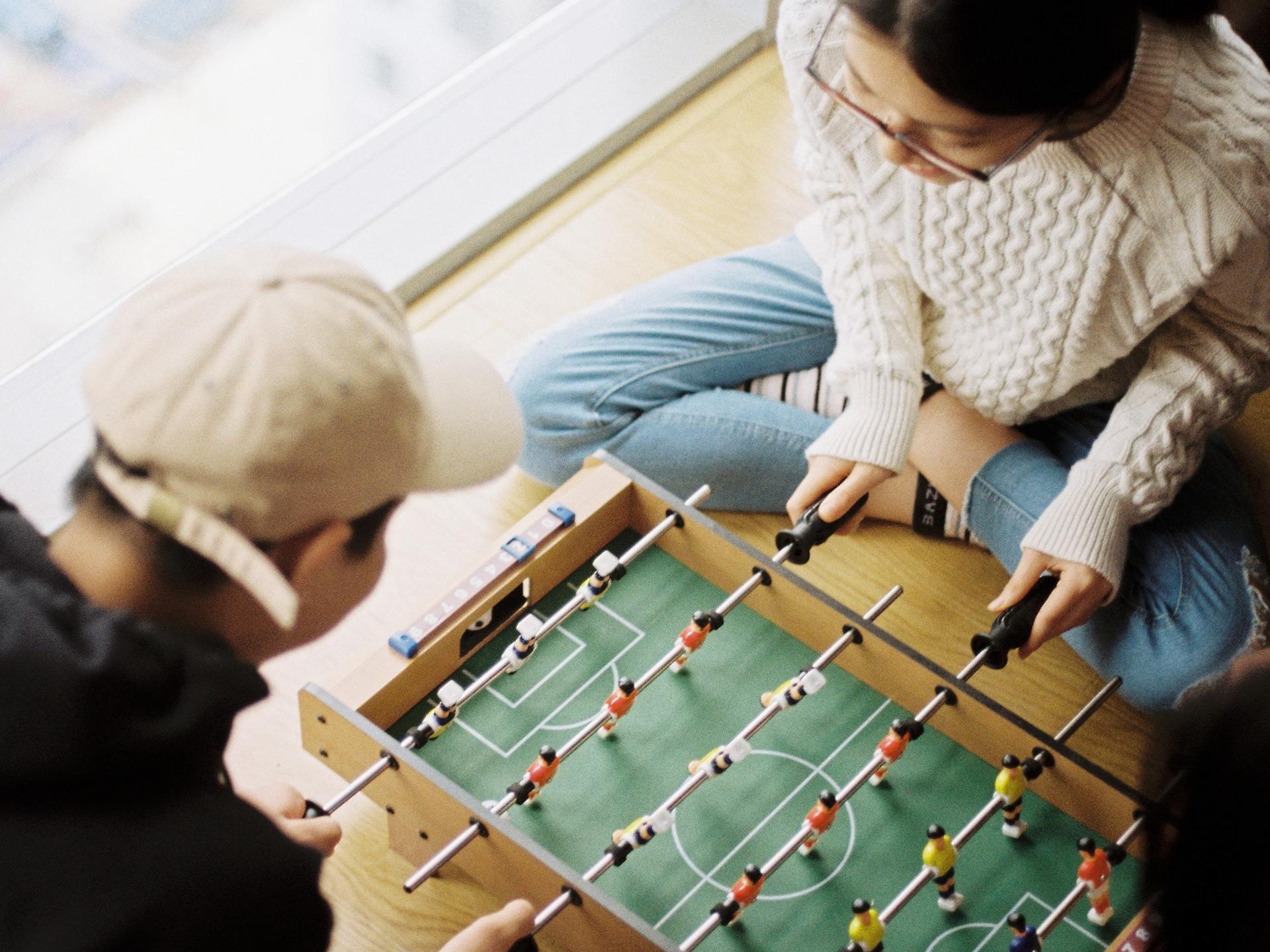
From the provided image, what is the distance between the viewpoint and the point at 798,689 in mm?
1432

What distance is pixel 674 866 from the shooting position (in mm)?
1405

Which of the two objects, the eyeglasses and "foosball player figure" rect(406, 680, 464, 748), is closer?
the eyeglasses

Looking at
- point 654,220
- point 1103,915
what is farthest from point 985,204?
point 654,220

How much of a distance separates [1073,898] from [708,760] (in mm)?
356

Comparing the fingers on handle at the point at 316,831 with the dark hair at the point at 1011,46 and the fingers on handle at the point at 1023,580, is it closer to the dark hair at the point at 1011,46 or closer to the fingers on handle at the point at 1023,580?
the fingers on handle at the point at 1023,580

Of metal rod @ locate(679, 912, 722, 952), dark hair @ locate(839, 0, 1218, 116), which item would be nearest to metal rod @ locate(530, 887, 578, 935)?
metal rod @ locate(679, 912, 722, 952)

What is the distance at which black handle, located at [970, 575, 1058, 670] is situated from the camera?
4.79ft

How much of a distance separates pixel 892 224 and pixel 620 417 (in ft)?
1.44

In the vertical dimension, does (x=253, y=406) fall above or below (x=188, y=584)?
above

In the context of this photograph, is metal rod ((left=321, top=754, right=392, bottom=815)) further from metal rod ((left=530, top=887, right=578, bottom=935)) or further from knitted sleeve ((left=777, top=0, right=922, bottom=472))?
knitted sleeve ((left=777, top=0, right=922, bottom=472))

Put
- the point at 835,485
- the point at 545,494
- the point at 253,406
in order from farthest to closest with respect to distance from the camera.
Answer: the point at 545,494
the point at 835,485
the point at 253,406

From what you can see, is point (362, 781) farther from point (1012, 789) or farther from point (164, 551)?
point (1012, 789)

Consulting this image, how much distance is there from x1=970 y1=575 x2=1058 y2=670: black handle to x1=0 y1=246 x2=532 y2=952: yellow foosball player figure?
693 mm

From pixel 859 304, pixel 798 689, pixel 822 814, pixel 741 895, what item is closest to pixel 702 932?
pixel 741 895
